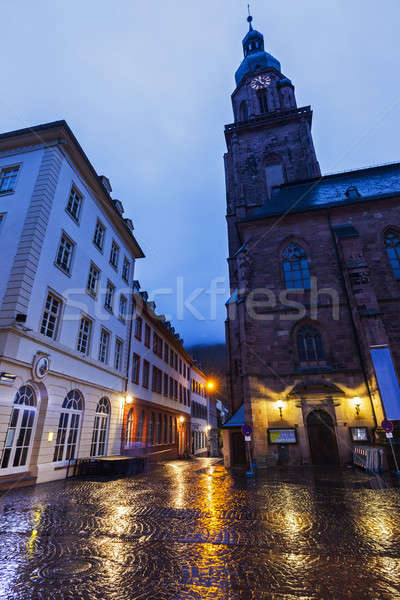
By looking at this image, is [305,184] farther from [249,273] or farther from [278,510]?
[278,510]

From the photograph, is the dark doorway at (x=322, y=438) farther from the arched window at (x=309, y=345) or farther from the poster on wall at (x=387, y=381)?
the poster on wall at (x=387, y=381)

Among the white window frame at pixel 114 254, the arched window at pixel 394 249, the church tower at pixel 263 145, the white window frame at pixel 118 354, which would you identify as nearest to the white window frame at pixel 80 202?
the white window frame at pixel 114 254

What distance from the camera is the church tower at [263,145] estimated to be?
29.6m

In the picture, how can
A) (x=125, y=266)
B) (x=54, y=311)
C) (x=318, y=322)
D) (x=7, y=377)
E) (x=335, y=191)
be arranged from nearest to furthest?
(x=7, y=377) → (x=54, y=311) → (x=318, y=322) → (x=125, y=266) → (x=335, y=191)

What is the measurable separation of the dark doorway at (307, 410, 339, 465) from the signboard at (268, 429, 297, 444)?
36.1 inches

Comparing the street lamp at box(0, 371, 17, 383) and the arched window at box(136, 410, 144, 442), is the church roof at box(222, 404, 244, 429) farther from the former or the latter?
the street lamp at box(0, 371, 17, 383)

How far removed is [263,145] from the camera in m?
32.4

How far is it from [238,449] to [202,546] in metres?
13.8

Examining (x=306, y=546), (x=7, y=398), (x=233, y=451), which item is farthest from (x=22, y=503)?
(x=233, y=451)

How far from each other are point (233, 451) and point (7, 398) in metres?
12.3

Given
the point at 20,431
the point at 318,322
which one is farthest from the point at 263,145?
the point at 20,431

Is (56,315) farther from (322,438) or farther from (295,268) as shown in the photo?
(322,438)

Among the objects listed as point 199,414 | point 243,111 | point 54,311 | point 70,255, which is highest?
point 243,111

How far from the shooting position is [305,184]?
26.0m
